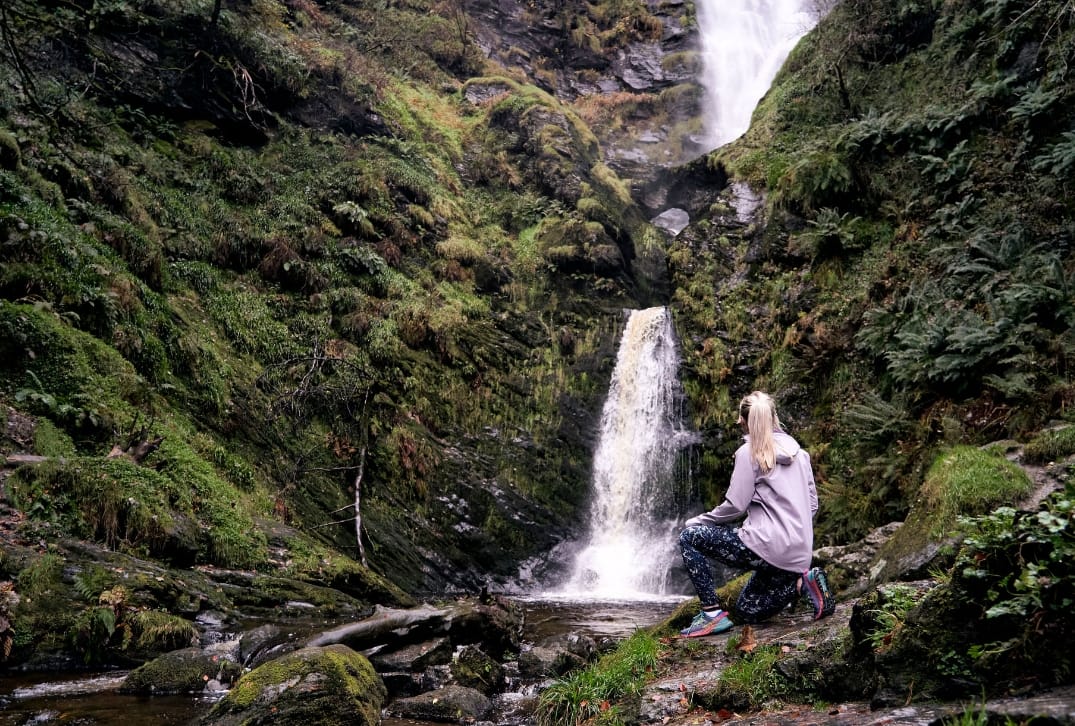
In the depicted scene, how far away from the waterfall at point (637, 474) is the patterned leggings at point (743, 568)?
25.9 feet

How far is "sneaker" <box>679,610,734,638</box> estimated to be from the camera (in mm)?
4559

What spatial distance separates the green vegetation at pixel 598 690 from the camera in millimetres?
4117

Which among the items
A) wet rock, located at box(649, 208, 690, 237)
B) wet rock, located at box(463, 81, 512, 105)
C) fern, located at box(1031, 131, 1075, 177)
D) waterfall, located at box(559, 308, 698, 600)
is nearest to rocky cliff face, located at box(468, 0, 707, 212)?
wet rock, located at box(649, 208, 690, 237)

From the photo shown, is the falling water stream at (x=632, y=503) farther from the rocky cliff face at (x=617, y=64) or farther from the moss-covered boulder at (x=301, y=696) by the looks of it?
the rocky cliff face at (x=617, y=64)

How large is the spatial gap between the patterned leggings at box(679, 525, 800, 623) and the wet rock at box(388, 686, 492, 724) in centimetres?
220

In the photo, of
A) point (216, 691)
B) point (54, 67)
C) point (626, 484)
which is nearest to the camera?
point (216, 691)

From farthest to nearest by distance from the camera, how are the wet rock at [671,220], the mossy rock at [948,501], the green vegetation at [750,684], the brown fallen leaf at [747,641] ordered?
the wet rock at [671,220], the mossy rock at [948,501], the brown fallen leaf at [747,641], the green vegetation at [750,684]

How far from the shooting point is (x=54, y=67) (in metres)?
13.1

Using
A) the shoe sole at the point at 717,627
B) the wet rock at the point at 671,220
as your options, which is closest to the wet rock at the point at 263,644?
the shoe sole at the point at 717,627

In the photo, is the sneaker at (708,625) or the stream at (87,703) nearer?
the stream at (87,703)

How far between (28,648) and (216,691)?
1635 millimetres

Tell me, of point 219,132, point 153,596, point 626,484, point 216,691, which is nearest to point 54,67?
point 219,132

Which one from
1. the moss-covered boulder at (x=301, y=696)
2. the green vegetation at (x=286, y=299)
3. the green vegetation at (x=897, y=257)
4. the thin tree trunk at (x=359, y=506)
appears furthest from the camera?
the thin tree trunk at (x=359, y=506)

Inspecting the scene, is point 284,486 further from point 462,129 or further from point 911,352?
point 462,129
